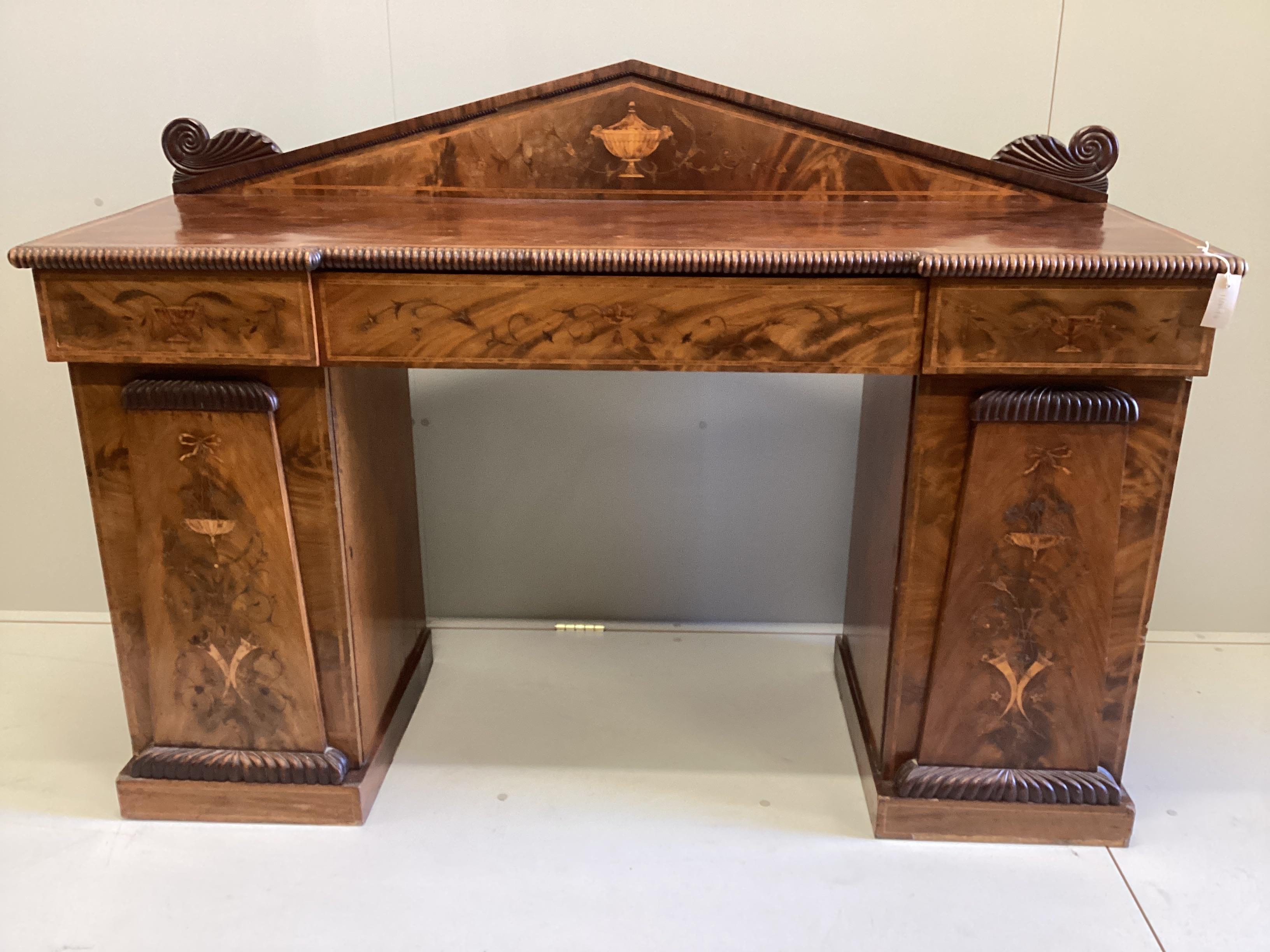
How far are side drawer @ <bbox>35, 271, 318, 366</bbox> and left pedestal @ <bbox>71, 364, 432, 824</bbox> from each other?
45 mm

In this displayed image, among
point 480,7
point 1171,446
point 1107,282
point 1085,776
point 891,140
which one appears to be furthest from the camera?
point 480,7

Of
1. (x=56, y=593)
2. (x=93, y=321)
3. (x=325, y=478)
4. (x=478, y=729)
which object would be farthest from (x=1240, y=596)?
(x=56, y=593)

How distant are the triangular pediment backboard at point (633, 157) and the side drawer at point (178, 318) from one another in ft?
1.56

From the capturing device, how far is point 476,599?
2.27 meters

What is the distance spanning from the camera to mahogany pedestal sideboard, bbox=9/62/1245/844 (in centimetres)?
135

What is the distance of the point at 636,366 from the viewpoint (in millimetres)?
1392

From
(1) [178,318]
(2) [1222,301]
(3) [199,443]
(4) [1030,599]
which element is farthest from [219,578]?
(2) [1222,301]

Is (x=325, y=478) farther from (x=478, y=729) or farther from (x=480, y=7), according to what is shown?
(x=480, y=7)

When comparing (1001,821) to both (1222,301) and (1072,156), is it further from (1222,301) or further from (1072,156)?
(1072,156)

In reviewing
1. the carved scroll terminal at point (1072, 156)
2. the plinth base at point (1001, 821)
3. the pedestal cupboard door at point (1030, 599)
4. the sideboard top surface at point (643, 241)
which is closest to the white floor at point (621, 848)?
the plinth base at point (1001, 821)

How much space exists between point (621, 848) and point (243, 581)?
0.70m

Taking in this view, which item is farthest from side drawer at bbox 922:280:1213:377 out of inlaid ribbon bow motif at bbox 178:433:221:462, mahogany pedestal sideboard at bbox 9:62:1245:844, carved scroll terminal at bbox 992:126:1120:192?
inlaid ribbon bow motif at bbox 178:433:221:462

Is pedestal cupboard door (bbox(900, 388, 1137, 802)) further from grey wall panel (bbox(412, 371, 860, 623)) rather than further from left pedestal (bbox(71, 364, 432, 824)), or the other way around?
left pedestal (bbox(71, 364, 432, 824))

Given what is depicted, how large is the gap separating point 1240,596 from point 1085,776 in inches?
36.0
